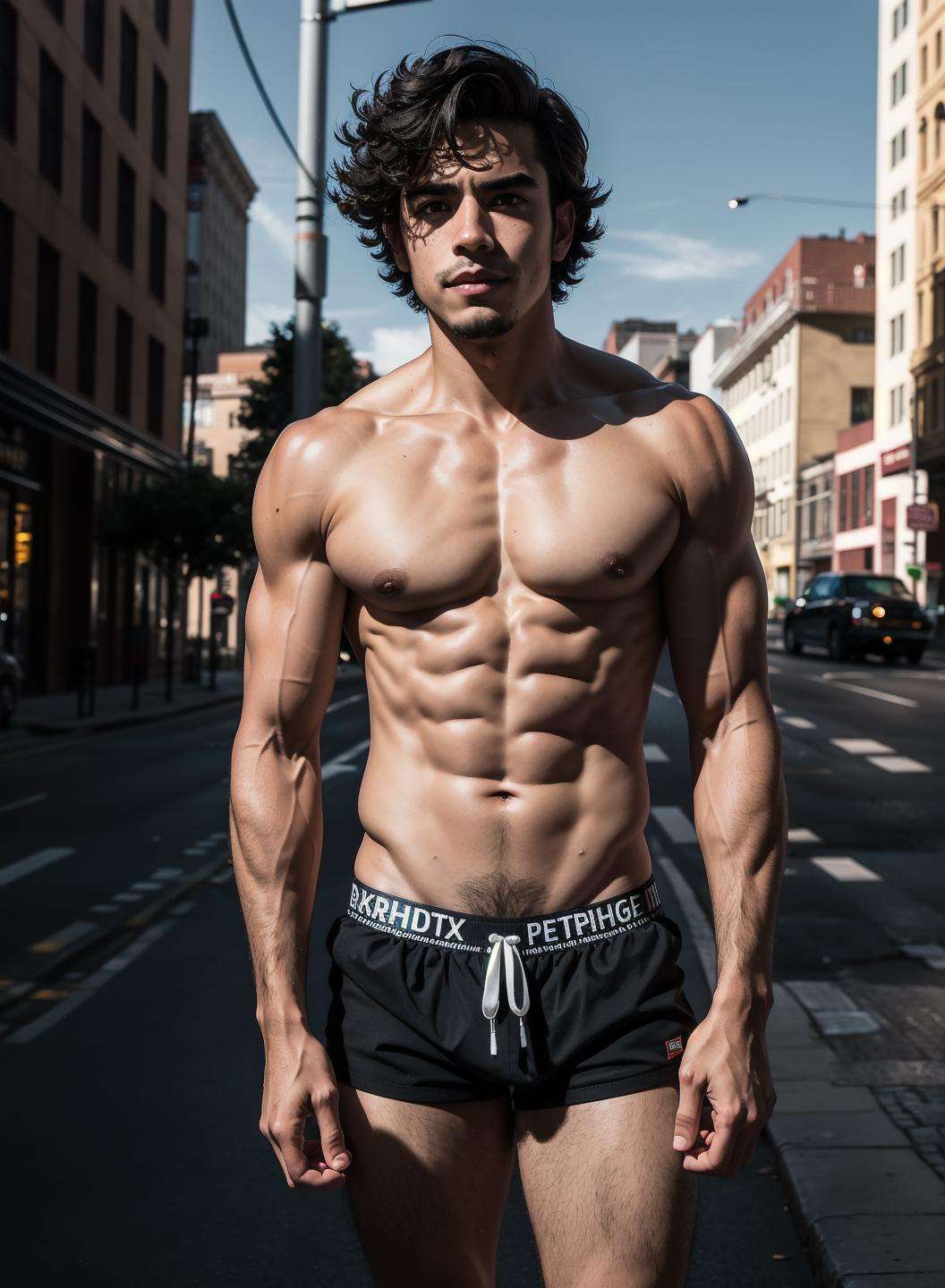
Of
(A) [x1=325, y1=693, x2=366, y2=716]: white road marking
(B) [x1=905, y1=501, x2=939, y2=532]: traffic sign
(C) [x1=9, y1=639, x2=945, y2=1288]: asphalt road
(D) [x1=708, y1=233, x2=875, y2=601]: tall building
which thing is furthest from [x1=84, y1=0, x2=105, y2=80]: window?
(D) [x1=708, y1=233, x2=875, y2=601]: tall building

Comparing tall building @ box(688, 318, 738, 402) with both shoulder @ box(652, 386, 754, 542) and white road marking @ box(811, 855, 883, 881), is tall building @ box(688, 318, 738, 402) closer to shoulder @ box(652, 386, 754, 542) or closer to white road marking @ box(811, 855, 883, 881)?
white road marking @ box(811, 855, 883, 881)

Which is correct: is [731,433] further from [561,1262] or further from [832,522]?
[832,522]

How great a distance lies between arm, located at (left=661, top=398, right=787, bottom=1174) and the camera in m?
2.14

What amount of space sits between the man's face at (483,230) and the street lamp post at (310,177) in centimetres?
855

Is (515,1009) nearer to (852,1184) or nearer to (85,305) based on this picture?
(852,1184)

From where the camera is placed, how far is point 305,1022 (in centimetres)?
216

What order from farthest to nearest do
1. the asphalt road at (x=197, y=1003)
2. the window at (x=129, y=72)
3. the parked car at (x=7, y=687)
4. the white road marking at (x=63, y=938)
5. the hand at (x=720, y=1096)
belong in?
the window at (x=129, y=72), the parked car at (x=7, y=687), the white road marking at (x=63, y=938), the asphalt road at (x=197, y=1003), the hand at (x=720, y=1096)

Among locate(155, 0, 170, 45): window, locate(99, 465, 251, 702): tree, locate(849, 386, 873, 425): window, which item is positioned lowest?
locate(99, 465, 251, 702): tree

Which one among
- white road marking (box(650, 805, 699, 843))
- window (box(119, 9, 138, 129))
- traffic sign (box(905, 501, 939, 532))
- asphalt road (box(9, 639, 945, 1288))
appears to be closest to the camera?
asphalt road (box(9, 639, 945, 1288))

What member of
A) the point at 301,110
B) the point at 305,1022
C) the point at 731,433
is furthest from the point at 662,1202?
the point at 301,110

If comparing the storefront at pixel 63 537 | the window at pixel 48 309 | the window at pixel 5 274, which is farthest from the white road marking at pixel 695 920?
the window at pixel 48 309

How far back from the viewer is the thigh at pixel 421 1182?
7.03 feet

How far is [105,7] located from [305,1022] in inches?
1295

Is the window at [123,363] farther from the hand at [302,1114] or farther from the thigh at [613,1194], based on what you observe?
the thigh at [613,1194]
